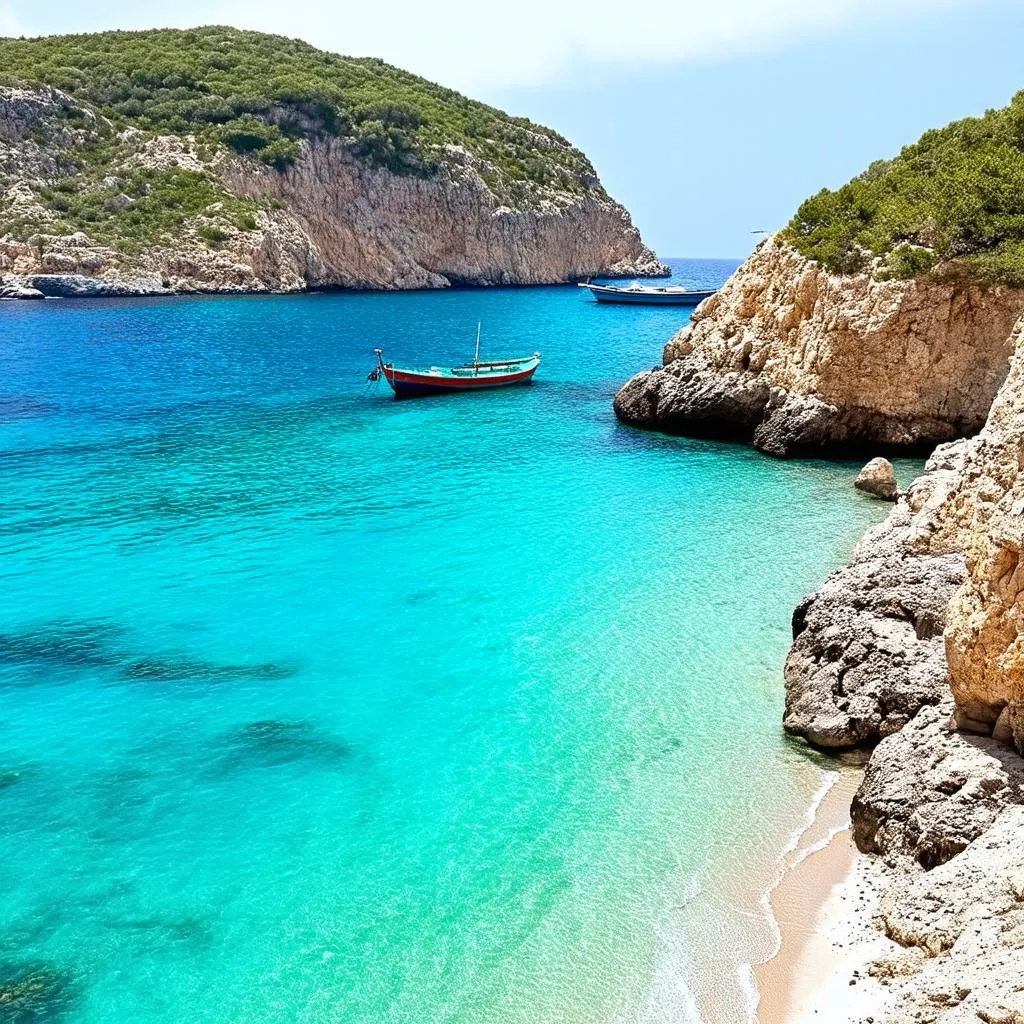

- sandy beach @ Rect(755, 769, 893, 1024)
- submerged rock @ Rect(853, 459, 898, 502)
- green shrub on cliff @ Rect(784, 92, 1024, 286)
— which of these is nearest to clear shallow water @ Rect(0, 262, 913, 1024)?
sandy beach @ Rect(755, 769, 893, 1024)

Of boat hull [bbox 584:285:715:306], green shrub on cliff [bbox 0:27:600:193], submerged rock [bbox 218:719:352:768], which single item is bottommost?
submerged rock [bbox 218:719:352:768]

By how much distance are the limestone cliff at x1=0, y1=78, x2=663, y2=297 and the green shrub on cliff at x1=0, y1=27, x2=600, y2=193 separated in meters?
2.17

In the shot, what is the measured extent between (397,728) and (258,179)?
8856 centimetres

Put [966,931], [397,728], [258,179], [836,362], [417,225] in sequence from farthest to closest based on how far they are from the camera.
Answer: [417,225] < [258,179] < [836,362] < [397,728] < [966,931]

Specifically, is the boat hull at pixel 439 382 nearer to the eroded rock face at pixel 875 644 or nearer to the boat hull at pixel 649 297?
the eroded rock face at pixel 875 644

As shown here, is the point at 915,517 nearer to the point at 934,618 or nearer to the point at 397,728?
the point at 934,618

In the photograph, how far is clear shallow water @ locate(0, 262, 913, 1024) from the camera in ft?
29.2

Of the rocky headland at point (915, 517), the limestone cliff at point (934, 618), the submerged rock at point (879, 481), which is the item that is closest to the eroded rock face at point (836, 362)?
the rocky headland at point (915, 517)

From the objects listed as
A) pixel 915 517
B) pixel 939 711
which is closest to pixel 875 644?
pixel 939 711

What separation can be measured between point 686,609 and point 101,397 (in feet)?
99.7

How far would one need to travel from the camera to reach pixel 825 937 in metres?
8.95

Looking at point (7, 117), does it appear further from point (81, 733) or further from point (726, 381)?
point (81, 733)

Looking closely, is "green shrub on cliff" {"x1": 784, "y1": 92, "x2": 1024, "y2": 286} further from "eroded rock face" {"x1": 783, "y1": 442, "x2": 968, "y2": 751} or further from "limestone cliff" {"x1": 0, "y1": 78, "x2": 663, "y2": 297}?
"limestone cliff" {"x1": 0, "y1": 78, "x2": 663, "y2": 297}

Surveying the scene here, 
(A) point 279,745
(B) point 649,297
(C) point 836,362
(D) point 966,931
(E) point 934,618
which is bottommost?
(A) point 279,745
